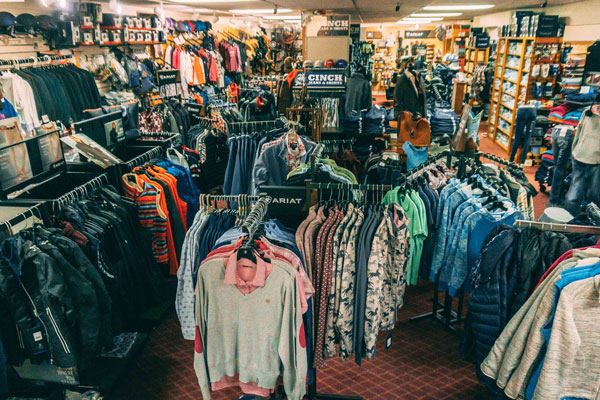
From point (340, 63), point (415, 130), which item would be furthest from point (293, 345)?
point (340, 63)

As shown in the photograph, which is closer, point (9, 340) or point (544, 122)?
point (9, 340)

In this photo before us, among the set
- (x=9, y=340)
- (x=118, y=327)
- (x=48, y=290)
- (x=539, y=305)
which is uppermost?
(x=539, y=305)

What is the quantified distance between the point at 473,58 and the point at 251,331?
15315mm

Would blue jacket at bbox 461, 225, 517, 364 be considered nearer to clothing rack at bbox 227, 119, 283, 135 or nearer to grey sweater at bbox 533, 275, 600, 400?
grey sweater at bbox 533, 275, 600, 400

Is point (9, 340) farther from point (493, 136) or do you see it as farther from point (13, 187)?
point (493, 136)

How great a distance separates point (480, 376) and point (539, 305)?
64 centimetres

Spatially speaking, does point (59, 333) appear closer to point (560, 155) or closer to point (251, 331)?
point (251, 331)

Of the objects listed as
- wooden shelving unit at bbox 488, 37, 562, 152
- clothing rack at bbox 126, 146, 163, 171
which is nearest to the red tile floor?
clothing rack at bbox 126, 146, 163, 171

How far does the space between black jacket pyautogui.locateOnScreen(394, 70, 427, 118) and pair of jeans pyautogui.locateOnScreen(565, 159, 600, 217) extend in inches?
91.9

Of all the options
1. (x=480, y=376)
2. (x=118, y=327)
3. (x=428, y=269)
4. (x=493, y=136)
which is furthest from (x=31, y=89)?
(x=493, y=136)

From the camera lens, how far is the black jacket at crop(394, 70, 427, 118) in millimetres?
6762

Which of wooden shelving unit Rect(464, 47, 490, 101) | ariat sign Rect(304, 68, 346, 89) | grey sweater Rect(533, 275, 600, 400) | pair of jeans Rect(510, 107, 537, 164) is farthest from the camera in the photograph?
wooden shelving unit Rect(464, 47, 490, 101)

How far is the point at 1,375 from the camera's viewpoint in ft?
8.45

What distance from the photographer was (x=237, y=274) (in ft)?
7.30
